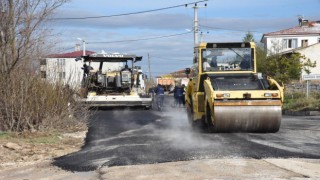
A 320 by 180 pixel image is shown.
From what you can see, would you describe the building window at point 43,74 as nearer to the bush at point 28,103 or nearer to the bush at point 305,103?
the bush at point 28,103

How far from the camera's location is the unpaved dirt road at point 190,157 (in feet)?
29.1

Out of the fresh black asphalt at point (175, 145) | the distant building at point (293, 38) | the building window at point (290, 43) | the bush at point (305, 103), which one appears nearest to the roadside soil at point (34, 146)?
the fresh black asphalt at point (175, 145)

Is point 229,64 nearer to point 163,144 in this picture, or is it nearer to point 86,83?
point 163,144

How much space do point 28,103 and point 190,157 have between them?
5959 millimetres

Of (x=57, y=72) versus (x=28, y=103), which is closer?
(x=28, y=103)

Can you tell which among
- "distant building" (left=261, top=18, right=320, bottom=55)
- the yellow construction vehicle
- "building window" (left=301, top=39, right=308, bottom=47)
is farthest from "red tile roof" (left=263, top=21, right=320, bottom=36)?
the yellow construction vehicle

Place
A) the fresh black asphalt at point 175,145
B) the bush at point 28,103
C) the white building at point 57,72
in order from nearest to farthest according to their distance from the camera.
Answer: the fresh black asphalt at point 175,145
the bush at point 28,103
the white building at point 57,72

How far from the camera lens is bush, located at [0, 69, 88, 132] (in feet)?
47.3

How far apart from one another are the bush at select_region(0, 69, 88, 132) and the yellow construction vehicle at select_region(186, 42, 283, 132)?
4.01 m

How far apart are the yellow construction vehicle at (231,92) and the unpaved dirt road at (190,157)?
37 centimetres

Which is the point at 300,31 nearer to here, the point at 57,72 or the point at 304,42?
the point at 304,42

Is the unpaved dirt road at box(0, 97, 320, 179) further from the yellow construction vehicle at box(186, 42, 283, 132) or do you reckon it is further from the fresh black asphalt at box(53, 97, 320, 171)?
the yellow construction vehicle at box(186, 42, 283, 132)

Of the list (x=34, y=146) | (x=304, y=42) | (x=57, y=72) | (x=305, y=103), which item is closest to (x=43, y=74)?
(x=57, y=72)

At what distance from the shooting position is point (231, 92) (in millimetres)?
13305
